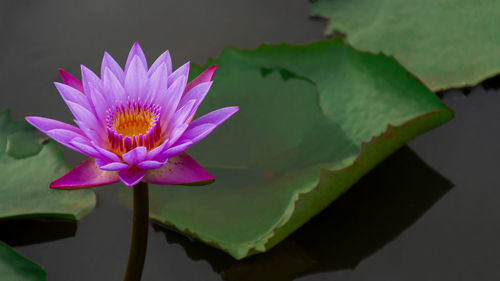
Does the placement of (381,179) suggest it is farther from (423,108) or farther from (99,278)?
(99,278)

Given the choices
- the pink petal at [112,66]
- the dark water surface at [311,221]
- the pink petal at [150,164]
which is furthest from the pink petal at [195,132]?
the dark water surface at [311,221]

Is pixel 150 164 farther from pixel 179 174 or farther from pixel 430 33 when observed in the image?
pixel 430 33

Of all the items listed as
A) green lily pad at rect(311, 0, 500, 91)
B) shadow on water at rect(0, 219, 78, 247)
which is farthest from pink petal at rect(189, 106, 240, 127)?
green lily pad at rect(311, 0, 500, 91)

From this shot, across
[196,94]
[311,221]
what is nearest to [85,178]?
[196,94]

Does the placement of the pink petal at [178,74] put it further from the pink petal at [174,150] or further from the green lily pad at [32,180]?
the green lily pad at [32,180]

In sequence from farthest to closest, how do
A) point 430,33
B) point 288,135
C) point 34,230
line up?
point 430,33 → point 288,135 → point 34,230

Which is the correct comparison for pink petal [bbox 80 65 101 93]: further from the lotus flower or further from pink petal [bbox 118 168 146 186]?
pink petal [bbox 118 168 146 186]
